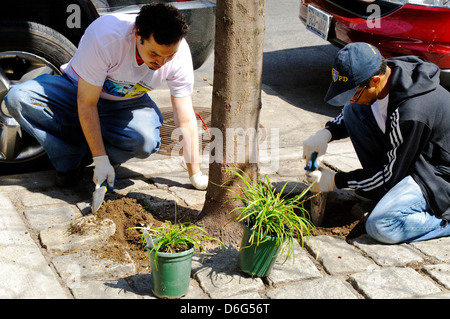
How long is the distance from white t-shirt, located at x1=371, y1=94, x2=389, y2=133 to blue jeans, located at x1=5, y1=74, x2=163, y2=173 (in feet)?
4.98

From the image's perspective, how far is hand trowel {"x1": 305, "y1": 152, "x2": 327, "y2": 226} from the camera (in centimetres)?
373

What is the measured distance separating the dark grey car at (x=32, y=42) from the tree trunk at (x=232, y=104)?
4.85 ft

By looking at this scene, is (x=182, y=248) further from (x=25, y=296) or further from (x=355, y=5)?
(x=355, y=5)

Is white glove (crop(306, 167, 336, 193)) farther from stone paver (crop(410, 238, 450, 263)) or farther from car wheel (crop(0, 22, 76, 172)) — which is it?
car wheel (crop(0, 22, 76, 172))

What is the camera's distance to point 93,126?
375cm

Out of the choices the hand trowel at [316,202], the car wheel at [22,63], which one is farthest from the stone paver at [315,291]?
the car wheel at [22,63]

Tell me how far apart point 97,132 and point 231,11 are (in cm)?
126

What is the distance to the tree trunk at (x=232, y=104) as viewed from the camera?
3154 mm

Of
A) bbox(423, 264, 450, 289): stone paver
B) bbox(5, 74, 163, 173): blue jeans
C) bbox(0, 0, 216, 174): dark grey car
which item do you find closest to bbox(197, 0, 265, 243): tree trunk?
bbox(5, 74, 163, 173): blue jeans

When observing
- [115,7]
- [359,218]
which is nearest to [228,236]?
[359,218]

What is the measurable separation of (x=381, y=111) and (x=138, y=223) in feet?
5.49

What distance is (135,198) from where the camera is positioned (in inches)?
155

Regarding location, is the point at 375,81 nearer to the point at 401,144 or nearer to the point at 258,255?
the point at 401,144

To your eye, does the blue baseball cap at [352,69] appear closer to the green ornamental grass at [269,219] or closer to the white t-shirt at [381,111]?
the white t-shirt at [381,111]
